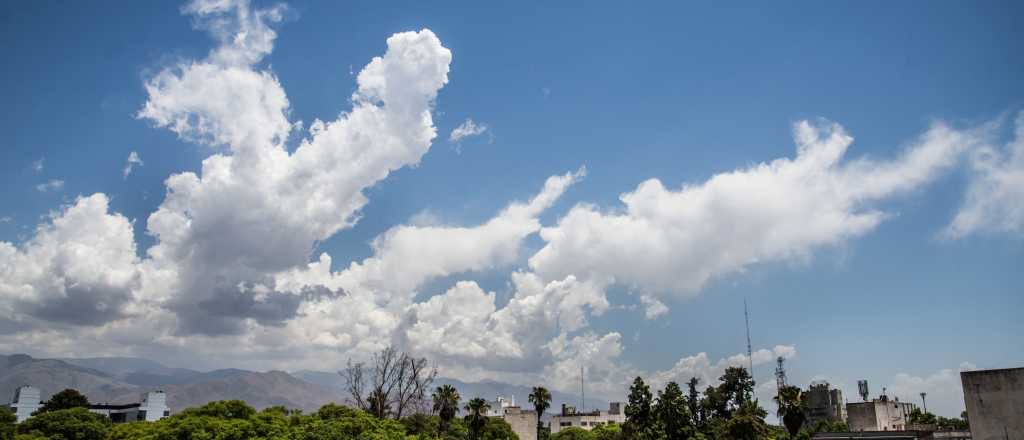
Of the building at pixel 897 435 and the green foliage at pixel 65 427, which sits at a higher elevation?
the green foliage at pixel 65 427

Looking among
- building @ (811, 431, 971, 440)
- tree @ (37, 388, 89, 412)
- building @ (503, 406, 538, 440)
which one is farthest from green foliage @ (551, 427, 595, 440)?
tree @ (37, 388, 89, 412)

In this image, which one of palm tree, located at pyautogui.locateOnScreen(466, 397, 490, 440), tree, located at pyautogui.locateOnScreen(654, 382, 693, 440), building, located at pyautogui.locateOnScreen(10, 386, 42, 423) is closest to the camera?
tree, located at pyautogui.locateOnScreen(654, 382, 693, 440)

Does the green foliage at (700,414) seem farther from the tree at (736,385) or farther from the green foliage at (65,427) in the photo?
the green foliage at (65,427)

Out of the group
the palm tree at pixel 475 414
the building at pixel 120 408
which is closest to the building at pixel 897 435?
the palm tree at pixel 475 414

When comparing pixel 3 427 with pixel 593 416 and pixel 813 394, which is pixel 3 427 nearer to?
pixel 593 416

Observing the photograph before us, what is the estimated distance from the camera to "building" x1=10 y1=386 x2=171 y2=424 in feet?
394

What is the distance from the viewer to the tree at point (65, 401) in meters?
112

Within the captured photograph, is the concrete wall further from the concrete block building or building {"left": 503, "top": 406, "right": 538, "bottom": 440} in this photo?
building {"left": 503, "top": 406, "right": 538, "bottom": 440}

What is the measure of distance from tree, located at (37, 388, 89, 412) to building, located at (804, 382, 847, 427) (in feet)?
454

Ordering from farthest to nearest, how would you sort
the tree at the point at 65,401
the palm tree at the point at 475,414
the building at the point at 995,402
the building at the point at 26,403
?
the building at the point at 26,403 → the tree at the point at 65,401 → the palm tree at the point at 475,414 → the building at the point at 995,402

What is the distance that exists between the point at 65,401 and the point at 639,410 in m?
102

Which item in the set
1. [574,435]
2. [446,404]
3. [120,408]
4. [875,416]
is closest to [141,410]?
[120,408]

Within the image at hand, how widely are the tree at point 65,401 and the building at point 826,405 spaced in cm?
13844

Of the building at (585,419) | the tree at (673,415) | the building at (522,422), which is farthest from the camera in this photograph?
the building at (585,419)
